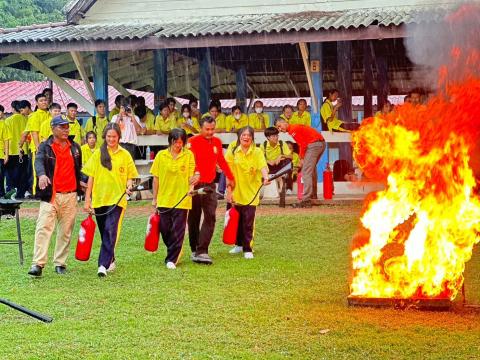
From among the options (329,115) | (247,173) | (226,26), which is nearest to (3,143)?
(226,26)

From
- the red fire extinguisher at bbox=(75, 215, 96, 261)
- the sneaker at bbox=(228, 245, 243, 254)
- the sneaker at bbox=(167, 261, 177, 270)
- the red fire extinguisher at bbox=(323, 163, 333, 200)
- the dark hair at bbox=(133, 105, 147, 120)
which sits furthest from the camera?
the dark hair at bbox=(133, 105, 147, 120)

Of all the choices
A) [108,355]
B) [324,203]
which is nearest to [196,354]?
[108,355]

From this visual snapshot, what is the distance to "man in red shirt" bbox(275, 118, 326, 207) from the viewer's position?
49.2ft

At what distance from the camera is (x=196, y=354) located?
627cm

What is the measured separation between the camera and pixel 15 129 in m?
17.0

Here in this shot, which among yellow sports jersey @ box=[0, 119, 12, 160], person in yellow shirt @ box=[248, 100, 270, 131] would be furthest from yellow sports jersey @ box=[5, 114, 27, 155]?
person in yellow shirt @ box=[248, 100, 270, 131]

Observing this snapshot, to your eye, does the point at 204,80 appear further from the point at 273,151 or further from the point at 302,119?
the point at 273,151

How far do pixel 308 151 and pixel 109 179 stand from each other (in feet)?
19.1

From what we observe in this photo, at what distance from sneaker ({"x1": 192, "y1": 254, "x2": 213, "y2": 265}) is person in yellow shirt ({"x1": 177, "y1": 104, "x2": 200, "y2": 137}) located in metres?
6.42

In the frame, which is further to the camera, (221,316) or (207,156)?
(207,156)

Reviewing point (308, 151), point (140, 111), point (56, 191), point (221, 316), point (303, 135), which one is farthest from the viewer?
point (140, 111)

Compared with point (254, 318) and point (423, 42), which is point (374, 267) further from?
point (423, 42)

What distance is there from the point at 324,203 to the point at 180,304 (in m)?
7.75

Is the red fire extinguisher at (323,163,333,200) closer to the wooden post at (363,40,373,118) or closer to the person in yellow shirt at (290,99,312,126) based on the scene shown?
the person in yellow shirt at (290,99,312,126)
